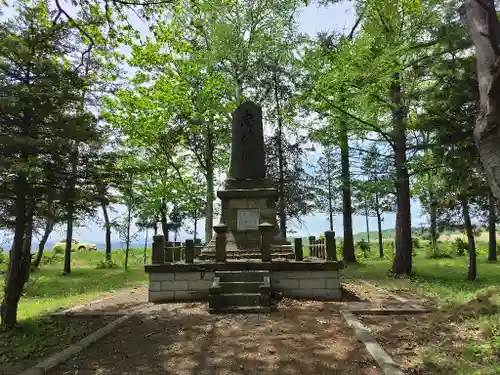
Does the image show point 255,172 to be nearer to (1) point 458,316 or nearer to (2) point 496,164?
(1) point 458,316

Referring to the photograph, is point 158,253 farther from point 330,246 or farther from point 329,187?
point 329,187

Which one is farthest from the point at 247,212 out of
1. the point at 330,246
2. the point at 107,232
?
the point at 107,232

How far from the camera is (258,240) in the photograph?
12.8 m

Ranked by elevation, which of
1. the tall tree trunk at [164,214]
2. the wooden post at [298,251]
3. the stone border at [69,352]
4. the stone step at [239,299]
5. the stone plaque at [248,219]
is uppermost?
the tall tree trunk at [164,214]

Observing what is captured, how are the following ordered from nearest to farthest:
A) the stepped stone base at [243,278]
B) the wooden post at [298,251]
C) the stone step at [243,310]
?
the stone step at [243,310] → the stepped stone base at [243,278] → the wooden post at [298,251]

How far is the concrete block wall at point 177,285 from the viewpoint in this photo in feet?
34.6

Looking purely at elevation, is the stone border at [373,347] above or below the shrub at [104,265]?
below

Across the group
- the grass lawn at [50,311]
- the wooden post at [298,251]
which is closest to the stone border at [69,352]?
the grass lawn at [50,311]

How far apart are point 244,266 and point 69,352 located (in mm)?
5268

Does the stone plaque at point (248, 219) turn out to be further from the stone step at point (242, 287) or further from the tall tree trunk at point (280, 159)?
the tall tree trunk at point (280, 159)

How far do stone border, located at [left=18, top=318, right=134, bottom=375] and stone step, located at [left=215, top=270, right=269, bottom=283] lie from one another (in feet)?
9.67

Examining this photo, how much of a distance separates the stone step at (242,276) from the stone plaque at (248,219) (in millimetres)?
2938

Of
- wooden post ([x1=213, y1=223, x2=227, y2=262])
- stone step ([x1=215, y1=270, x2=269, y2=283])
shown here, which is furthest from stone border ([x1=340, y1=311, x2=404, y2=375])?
wooden post ([x1=213, y1=223, x2=227, y2=262])

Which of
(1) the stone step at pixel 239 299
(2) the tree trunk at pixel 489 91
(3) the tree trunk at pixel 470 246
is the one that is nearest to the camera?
(2) the tree trunk at pixel 489 91
